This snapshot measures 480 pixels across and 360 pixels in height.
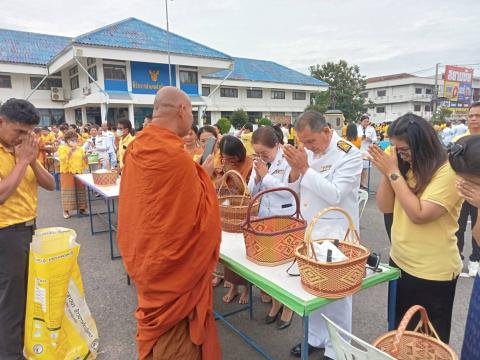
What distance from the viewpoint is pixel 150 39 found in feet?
68.9

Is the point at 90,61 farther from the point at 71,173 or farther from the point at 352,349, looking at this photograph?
the point at 352,349

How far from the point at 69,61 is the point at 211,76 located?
452 inches

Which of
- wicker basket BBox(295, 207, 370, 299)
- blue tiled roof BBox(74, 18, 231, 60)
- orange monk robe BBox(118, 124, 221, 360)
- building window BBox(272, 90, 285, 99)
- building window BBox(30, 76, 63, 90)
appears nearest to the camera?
wicker basket BBox(295, 207, 370, 299)

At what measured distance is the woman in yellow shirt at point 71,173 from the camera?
6469mm

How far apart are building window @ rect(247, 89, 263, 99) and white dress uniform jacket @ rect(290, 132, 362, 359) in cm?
2957

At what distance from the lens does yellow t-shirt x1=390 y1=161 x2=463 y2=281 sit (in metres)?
1.67

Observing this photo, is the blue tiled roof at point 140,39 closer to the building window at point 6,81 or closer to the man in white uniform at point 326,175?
the building window at point 6,81

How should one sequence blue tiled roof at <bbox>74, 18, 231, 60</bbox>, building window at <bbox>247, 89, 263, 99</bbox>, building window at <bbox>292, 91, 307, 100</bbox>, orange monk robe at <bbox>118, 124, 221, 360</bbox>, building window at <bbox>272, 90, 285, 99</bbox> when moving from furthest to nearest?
building window at <bbox>292, 91, 307, 100</bbox> → building window at <bbox>272, 90, 285, 99</bbox> → building window at <bbox>247, 89, 263, 99</bbox> → blue tiled roof at <bbox>74, 18, 231, 60</bbox> → orange monk robe at <bbox>118, 124, 221, 360</bbox>

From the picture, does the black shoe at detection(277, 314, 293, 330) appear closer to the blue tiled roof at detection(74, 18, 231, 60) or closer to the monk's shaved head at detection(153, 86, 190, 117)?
the monk's shaved head at detection(153, 86, 190, 117)

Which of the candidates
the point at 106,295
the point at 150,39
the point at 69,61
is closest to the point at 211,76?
the point at 150,39

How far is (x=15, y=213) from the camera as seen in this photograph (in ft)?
7.36

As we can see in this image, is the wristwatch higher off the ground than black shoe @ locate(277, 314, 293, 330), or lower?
higher

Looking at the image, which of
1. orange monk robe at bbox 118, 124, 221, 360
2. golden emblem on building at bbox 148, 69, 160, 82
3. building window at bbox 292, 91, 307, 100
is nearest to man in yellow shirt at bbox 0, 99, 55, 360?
orange monk robe at bbox 118, 124, 221, 360

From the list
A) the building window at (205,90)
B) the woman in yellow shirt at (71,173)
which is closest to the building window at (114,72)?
the building window at (205,90)
